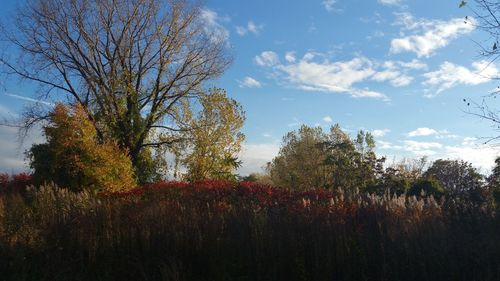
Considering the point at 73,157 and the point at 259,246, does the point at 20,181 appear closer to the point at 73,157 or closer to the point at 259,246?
the point at 73,157

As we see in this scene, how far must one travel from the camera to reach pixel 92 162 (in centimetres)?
1725

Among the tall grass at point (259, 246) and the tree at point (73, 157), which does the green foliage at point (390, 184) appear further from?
the tall grass at point (259, 246)

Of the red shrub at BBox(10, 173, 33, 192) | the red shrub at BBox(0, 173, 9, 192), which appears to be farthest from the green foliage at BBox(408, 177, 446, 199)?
the red shrub at BBox(0, 173, 9, 192)

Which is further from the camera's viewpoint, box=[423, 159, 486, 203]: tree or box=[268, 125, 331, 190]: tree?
box=[268, 125, 331, 190]: tree

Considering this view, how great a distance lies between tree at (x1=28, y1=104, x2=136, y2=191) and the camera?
1692 cm

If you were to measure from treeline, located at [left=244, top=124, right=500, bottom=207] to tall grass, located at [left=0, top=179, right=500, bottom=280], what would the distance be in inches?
382

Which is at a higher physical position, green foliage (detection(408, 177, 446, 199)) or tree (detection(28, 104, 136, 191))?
tree (detection(28, 104, 136, 191))

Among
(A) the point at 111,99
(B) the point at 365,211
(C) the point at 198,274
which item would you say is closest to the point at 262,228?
(C) the point at 198,274

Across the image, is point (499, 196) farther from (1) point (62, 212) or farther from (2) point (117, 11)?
(2) point (117, 11)

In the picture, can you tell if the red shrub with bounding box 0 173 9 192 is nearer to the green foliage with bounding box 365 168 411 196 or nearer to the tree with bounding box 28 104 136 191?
the tree with bounding box 28 104 136 191

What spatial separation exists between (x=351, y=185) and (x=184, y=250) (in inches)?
815

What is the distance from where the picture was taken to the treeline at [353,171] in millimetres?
21031

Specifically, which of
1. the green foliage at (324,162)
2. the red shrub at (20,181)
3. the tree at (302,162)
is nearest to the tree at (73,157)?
the red shrub at (20,181)

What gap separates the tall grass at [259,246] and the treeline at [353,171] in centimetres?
970
